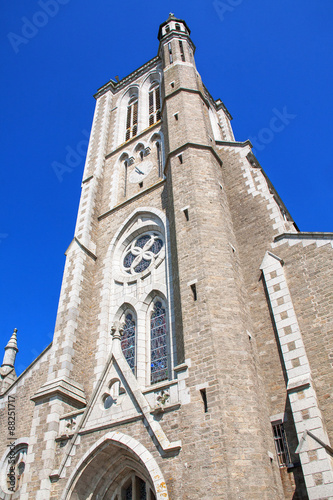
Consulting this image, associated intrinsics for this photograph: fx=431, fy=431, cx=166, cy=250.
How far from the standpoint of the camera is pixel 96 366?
13234mm

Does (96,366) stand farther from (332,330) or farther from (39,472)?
(332,330)

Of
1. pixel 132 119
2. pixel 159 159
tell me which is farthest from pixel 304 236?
pixel 132 119

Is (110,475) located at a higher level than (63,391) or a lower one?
lower

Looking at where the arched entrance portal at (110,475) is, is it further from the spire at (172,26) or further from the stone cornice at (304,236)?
the spire at (172,26)

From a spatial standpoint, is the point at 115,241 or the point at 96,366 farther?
the point at 115,241

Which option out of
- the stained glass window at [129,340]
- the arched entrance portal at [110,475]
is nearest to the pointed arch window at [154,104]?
the stained glass window at [129,340]

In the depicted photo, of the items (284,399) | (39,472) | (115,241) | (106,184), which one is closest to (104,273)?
(115,241)

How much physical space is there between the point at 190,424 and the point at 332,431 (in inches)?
116

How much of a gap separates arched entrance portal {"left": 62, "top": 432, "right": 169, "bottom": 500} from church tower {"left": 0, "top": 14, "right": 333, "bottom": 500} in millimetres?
31

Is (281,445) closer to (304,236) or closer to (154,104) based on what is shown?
(304,236)

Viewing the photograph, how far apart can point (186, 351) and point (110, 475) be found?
3557 mm

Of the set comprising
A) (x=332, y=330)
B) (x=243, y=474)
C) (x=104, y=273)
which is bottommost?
(x=243, y=474)

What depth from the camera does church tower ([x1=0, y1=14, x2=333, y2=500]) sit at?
346 inches

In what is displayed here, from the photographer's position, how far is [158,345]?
12828 millimetres
